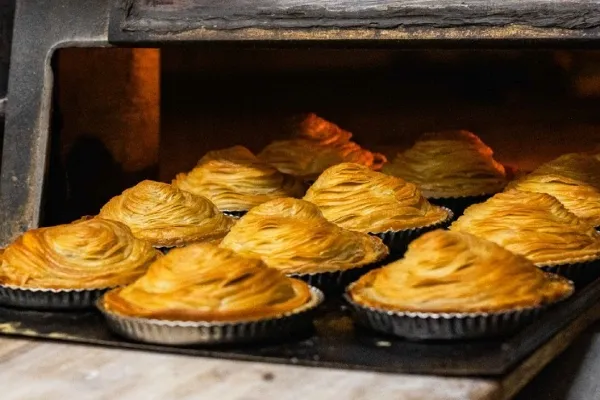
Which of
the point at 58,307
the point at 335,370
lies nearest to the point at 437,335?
the point at 335,370

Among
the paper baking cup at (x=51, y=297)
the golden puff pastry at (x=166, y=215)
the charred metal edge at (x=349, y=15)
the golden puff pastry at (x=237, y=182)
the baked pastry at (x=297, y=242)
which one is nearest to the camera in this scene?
the paper baking cup at (x=51, y=297)

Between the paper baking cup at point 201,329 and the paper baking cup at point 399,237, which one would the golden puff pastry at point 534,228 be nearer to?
the paper baking cup at point 399,237

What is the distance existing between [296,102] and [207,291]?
3531mm

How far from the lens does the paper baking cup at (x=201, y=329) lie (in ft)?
8.55

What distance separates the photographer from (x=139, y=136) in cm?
533

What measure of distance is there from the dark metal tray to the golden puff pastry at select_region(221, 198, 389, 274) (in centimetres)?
35

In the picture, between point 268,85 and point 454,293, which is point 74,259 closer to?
point 454,293

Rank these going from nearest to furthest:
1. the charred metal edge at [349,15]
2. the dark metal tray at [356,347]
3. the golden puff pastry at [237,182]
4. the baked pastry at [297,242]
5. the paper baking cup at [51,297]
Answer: the dark metal tray at [356,347] → the paper baking cup at [51,297] → the baked pastry at [297,242] → the charred metal edge at [349,15] → the golden puff pastry at [237,182]

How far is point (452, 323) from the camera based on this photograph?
2627 mm

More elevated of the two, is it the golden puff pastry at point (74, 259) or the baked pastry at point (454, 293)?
the baked pastry at point (454, 293)

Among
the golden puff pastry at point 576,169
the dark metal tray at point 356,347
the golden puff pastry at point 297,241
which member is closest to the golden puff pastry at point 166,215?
the golden puff pastry at point 297,241

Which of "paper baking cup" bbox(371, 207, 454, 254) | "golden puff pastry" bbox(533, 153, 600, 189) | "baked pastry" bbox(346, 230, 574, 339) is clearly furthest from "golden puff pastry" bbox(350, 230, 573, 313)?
"golden puff pastry" bbox(533, 153, 600, 189)

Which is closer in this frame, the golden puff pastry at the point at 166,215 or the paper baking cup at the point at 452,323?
the paper baking cup at the point at 452,323

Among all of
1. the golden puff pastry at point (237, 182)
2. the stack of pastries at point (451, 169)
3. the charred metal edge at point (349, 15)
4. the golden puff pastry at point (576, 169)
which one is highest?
the charred metal edge at point (349, 15)
